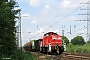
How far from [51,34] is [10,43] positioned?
15439 millimetres

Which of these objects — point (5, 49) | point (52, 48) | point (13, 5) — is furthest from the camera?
point (52, 48)

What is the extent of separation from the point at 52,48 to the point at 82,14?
691 inches

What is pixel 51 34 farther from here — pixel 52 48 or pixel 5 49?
pixel 5 49

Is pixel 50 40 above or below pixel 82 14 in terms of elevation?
below

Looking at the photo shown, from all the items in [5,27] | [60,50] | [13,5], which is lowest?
[60,50]

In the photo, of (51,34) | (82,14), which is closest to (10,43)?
(51,34)

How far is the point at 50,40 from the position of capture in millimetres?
35156

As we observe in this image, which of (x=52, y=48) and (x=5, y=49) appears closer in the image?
(x=5, y=49)

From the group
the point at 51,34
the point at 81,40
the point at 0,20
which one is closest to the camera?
the point at 0,20

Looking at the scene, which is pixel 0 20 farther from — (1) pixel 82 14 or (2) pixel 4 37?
(1) pixel 82 14

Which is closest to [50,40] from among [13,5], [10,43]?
[13,5]

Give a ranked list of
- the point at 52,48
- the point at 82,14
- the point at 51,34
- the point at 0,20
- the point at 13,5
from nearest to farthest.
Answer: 1. the point at 0,20
2. the point at 13,5
3. the point at 52,48
4. the point at 51,34
5. the point at 82,14

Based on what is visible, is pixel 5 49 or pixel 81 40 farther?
pixel 81 40

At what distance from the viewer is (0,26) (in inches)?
697
